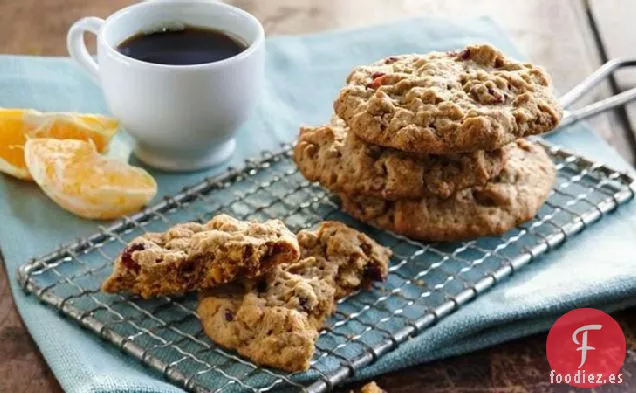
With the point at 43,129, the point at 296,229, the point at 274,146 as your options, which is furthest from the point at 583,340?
the point at 43,129

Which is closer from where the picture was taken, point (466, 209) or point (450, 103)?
point (450, 103)

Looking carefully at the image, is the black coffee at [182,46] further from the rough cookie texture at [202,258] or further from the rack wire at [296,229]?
the rough cookie texture at [202,258]

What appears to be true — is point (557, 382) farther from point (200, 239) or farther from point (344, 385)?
point (200, 239)

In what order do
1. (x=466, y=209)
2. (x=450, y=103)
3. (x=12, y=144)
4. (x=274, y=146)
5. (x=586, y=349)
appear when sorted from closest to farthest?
(x=586, y=349) < (x=450, y=103) < (x=466, y=209) < (x=12, y=144) < (x=274, y=146)

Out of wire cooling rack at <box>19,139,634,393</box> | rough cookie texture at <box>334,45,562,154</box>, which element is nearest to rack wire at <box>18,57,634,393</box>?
wire cooling rack at <box>19,139,634,393</box>

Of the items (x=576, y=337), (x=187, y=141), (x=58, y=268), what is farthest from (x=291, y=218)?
(x=576, y=337)

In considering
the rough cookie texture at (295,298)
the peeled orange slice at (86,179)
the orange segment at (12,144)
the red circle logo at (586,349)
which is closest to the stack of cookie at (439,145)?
the rough cookie texture at (295,298)

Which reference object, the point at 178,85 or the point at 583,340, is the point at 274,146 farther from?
the point at 583,340

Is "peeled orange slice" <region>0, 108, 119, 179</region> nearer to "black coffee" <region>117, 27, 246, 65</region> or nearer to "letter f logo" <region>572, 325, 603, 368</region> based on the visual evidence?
"black coffee" <region>117, 27, 246, 65</region>
